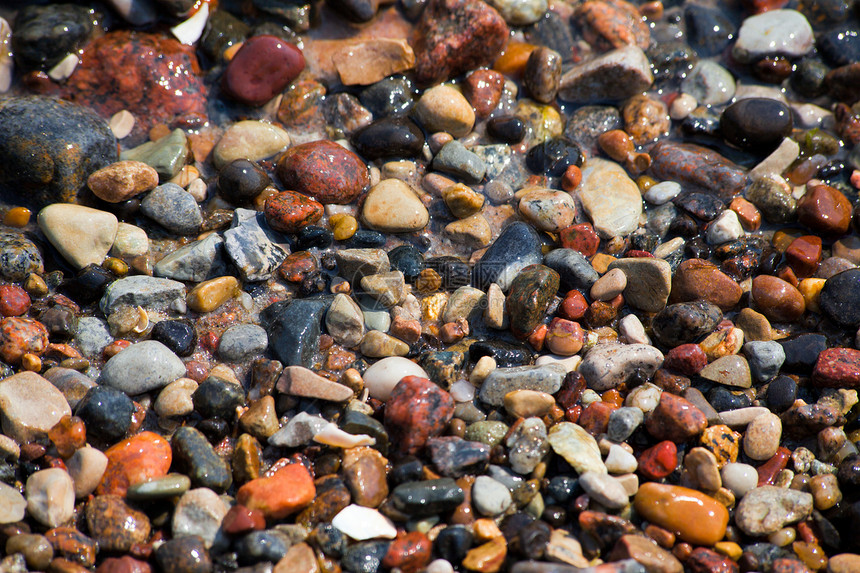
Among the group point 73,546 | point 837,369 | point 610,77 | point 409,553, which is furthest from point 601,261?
point 73,546

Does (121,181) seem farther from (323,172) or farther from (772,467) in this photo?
(772,467)

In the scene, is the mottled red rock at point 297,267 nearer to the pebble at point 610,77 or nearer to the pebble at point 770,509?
the pebble at point 610,77

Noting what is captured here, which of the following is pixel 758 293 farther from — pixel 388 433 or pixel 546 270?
pixel 388 433

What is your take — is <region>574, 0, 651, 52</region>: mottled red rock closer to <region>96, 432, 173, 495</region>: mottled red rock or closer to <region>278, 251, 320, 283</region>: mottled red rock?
<region>278, 251, 320, 283</region>: mottled red rock

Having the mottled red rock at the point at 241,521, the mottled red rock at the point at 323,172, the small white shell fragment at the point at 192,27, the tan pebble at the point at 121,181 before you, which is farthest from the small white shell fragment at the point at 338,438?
the small white shell fragment at the point at 192,27

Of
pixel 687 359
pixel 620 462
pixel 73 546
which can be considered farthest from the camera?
pixel 687 359

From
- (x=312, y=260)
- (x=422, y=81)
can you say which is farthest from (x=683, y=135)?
(x=312, y=260)
